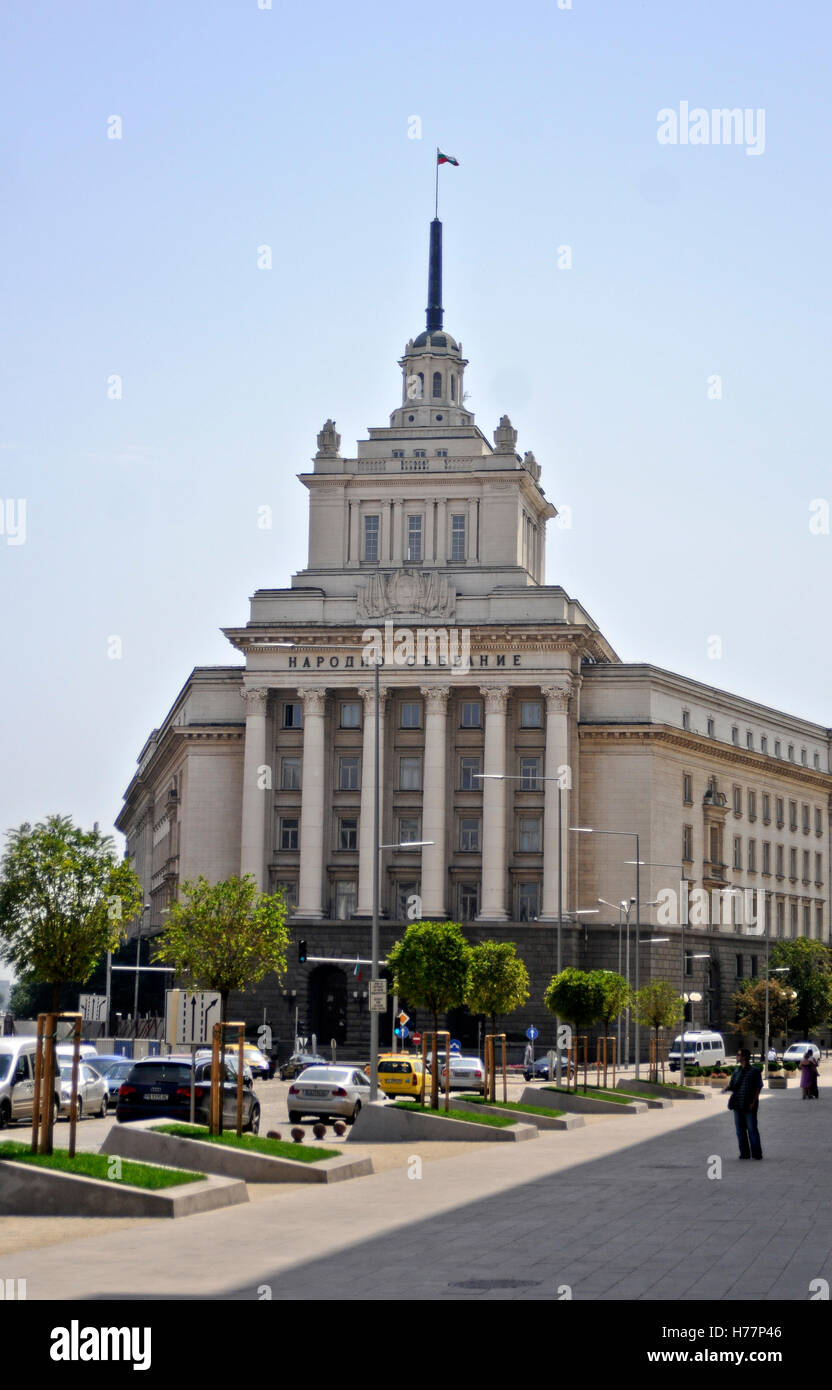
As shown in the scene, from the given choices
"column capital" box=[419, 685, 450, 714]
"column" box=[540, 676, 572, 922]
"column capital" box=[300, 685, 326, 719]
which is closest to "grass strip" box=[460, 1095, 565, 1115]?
"column" box=[540, 676, 572, 922]

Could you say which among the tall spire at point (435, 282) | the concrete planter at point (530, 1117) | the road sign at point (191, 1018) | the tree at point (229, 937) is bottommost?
the concrete planter at point (530, 1117)

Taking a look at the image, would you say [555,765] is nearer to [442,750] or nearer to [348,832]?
[442,750]

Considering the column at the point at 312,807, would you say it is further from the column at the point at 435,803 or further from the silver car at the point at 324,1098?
the silver car at the point at 324,1098

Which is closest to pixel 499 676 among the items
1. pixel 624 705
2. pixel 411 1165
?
pixel 624 705

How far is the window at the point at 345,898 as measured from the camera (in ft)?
326

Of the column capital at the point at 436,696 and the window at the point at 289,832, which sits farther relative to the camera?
the window at the point at 289,832

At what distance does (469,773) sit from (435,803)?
2850 mm

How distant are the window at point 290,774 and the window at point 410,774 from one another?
5.51 m

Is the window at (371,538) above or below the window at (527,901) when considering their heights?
above

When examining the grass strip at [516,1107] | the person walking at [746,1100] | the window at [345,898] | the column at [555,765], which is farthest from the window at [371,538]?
the person walking at [746,1100]

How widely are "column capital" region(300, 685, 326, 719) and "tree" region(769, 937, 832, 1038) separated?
99.0 feet

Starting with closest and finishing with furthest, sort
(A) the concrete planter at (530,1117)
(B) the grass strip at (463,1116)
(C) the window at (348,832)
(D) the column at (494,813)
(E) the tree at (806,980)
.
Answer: (B) the grass strip at (463,1116) < (A) the concrete planter at (530,1117) < (D) the column at (494,813) < (C) the window at (348,832) < (E) the tree at (806,980)

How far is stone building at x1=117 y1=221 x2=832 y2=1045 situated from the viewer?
9838 cm

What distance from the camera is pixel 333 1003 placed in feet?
328
